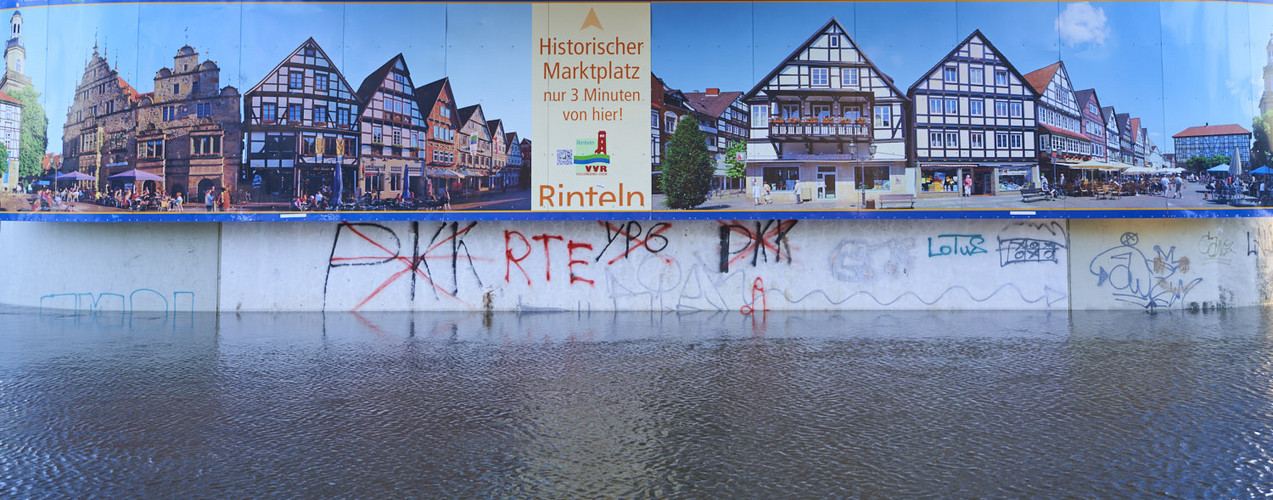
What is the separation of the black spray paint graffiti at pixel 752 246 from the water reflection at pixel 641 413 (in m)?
3.17

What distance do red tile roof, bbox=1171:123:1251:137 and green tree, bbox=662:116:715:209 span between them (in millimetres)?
8467

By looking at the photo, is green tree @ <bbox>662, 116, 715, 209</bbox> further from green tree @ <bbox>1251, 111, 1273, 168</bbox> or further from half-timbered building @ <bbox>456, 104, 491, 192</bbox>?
green tree @ <bbox>1251, 111, 1273, 168</bbox>

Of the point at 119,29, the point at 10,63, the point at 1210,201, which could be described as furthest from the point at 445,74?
the point at 1210,201

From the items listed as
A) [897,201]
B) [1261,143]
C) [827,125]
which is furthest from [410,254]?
[1261,143]

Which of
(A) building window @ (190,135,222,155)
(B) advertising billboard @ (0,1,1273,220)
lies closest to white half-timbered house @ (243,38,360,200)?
(B) advertising billboard @ (0,1,1273,220)

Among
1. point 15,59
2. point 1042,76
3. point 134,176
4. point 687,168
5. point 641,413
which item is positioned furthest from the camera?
point 15,59

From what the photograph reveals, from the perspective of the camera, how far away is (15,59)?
15320mm

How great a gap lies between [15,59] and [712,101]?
42.1ft

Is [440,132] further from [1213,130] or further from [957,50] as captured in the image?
[1213,130]

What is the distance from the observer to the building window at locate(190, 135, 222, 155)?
14.7 m

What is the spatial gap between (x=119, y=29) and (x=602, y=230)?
9256 millimetres

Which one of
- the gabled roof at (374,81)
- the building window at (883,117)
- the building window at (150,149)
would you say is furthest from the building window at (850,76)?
the building window at (150,149)

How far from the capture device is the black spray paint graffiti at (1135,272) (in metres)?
15.1

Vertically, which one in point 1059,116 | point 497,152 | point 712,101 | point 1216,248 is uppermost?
point 712,101
